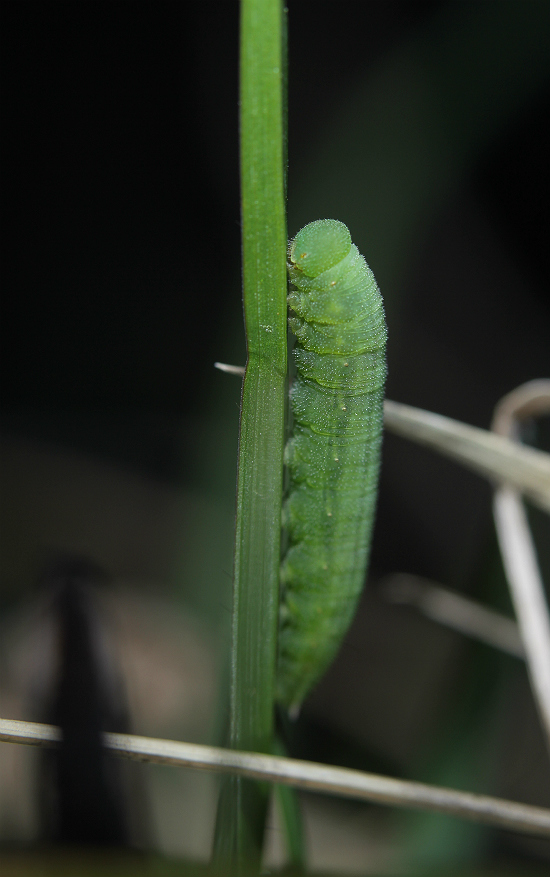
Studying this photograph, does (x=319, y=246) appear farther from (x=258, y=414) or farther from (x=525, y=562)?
(x=525, y=562)

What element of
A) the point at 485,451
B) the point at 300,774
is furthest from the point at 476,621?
the point at 300,774

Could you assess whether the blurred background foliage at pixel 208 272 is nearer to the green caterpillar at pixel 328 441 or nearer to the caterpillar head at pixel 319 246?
the green caterpillar at pixel 328 441

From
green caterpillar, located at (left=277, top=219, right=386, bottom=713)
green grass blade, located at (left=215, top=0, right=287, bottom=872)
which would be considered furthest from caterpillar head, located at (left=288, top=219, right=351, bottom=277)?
green grass blade, located at (left=215, top=0, right=287, bottom=872)

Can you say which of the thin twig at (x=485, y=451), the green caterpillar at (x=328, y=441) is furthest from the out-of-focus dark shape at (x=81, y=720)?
the thin twig at (x=485, y=451)

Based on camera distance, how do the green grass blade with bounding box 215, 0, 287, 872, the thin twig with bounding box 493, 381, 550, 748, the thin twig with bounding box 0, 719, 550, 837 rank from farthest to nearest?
the thin twig with bounding box 493, 381, 550, 748 → the thin twig with bounding box 0, 719, 550, 837 → the green grass blade with bounding box 215, 0, 287, 872

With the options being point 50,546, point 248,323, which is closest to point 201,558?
point 50,546

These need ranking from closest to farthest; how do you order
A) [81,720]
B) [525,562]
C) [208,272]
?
1. [81,720]
2. [525,562]
3. [208,272]

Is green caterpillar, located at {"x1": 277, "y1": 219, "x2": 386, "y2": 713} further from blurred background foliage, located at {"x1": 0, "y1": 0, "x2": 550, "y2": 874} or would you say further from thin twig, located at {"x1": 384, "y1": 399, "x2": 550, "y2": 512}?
blurred background foliage, located at {"x1": 0, "y1": 0, "x2": 550, "y2": 874}
